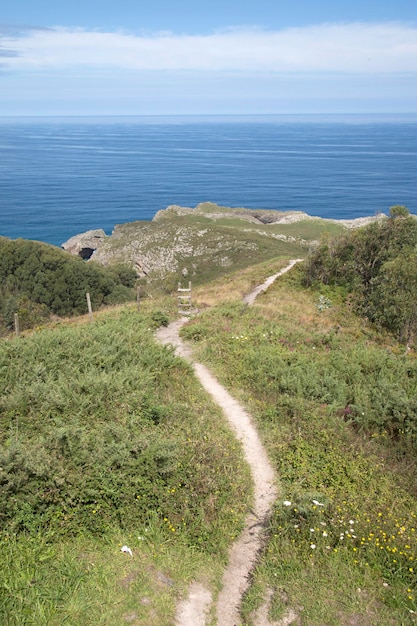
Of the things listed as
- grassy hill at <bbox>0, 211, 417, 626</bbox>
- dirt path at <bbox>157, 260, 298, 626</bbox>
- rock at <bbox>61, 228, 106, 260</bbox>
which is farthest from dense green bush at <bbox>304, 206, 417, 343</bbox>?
rock at <bbox>61, 228, 106, 260</bbox>

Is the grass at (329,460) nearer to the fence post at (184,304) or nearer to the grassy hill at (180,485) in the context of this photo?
the grassy hill at (180,485)

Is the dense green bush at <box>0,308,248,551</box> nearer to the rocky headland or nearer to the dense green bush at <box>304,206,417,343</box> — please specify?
the dense green bush at <box>304,206,417,343</box>

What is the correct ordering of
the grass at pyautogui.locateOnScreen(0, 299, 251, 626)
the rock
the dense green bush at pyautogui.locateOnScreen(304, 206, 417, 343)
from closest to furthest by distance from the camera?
the grass at pyautogui.locateOnScreen(0, 299, 251, 626)
the dense green bush at pyautogui.locateOnScreen(304, 206, 417, 343)
the rock

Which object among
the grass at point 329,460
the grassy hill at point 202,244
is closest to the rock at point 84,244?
the grassy hill at point 202,244

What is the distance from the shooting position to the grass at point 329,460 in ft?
27.2

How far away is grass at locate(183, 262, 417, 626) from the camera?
27.2 ft

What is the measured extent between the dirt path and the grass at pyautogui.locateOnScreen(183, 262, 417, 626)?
292 millimetres

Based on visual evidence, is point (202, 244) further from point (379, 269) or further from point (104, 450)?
point (104, 450)

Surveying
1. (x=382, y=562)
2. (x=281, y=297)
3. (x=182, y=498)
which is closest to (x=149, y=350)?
(x=182, y=498)

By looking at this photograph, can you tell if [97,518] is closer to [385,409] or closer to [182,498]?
[182,498]

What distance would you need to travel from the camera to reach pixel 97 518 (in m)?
9.58

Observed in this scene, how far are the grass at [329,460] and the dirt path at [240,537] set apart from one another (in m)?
0.29

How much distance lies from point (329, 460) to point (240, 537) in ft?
13.1

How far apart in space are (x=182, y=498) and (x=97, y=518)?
1.95 metres
